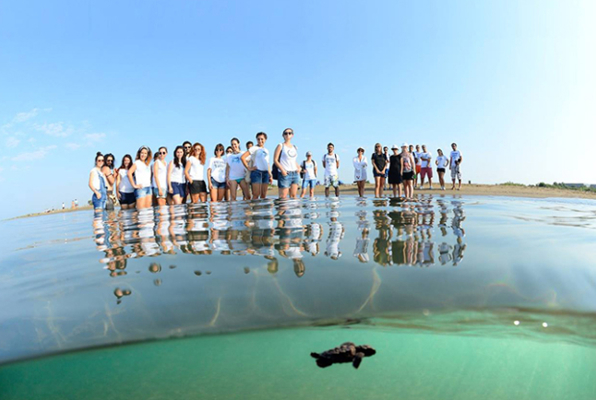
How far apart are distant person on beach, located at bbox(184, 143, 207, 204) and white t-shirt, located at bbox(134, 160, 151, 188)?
0.98 metres

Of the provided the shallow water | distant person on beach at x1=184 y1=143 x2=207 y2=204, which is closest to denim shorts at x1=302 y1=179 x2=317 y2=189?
distant person on beach at x1=184 y1=143 x2=207 y2=204

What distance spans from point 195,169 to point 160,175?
0.86 m

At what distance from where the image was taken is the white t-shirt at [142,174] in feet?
32.9

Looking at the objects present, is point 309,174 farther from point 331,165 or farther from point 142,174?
point 142,174

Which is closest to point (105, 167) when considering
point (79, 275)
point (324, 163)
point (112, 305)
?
point (324, 163)

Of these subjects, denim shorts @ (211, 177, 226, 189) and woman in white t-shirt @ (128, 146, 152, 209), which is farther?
denim shorts @ (211, 177, 226, 189)

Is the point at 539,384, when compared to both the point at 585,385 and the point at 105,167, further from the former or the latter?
the point at 105,167

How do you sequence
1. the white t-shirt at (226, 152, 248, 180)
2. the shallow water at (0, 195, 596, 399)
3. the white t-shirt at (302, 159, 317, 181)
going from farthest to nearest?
the white t-shirt at (302, 159, 317, 181)
the white t-shirt at (226, 152, 248, 180)
the shallow water at (0, 195, 596, 399)

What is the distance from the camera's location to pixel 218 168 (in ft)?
37.8

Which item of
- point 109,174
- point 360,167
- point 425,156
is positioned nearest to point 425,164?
point 425,156

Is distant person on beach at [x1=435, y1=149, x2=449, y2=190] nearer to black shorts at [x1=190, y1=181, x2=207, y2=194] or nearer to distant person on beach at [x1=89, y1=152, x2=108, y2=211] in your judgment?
black shorts at [x1=190, y1=181, x2=207, y2=194]

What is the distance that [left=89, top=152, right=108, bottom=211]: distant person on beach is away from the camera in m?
10.3

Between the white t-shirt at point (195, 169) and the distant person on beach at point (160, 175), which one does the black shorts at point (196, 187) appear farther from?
the distant person on beach at point (160, 175)

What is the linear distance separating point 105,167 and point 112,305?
9.09 meters
